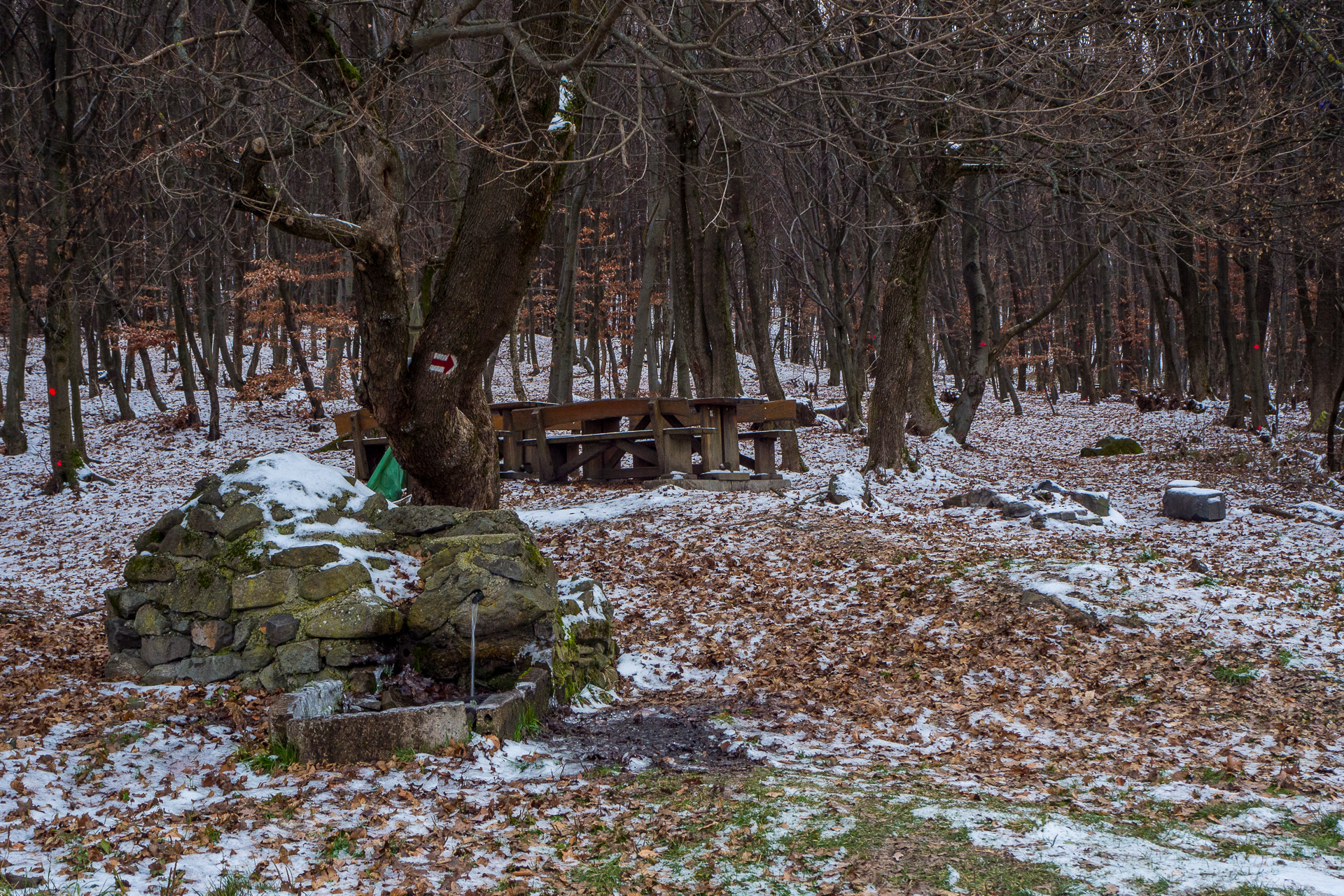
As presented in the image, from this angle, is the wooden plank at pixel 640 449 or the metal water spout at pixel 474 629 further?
the wooden plank at pixel 640 449

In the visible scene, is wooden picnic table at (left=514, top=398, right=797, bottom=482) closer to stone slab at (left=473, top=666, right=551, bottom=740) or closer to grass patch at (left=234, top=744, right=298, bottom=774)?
stone slab at (left=473, top=666, right=551, bottom=740)

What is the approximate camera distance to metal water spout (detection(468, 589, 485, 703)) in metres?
5.83

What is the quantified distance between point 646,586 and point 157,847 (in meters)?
5.76

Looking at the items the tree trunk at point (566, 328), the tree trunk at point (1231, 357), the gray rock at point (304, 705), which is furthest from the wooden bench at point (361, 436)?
the tree trunk at point (1231, 357)

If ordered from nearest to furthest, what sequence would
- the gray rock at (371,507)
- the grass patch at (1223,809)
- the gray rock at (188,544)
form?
the grass patch at (1223,809) → the gray rock at (188,544) → the gray rock at (371,507)

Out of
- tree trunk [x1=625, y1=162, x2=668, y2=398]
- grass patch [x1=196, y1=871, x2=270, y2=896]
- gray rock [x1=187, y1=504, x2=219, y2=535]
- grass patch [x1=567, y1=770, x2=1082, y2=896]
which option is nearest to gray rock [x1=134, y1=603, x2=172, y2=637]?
gray rock [x1=187, y1=504, x2=219, y2=535]

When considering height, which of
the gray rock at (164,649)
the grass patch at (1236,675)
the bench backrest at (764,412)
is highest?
the bench backrest at (764,412)

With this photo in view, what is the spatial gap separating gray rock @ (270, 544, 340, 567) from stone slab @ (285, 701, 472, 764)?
4.67ft

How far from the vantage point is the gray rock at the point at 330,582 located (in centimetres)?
611

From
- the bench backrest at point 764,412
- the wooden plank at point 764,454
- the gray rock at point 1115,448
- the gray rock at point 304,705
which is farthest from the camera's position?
the gray rock at point 1115,448

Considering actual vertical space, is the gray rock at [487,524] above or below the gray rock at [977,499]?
above

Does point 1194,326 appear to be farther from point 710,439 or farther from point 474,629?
point 474,629

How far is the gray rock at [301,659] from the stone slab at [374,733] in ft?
3.02

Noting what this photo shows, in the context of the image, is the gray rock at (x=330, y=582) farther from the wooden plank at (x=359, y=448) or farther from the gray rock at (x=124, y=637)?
the wooden plank at (x=359, y=448)
